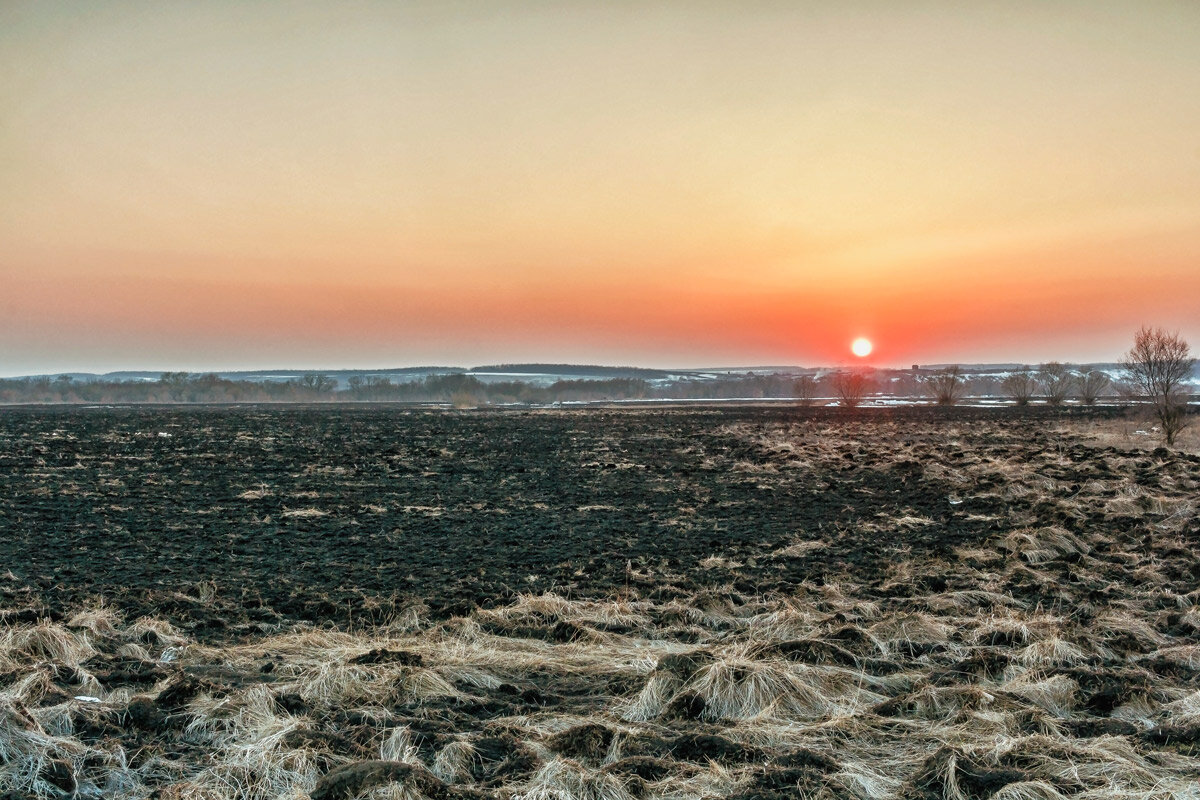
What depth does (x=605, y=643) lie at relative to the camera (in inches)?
294

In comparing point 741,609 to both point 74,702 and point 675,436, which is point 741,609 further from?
point 675,436

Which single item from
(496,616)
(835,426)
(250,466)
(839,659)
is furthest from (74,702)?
(835,426)

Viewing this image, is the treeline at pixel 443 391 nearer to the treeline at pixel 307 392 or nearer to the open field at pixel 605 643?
the treeline at pixel 307 392

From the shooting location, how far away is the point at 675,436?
3812 centimetres

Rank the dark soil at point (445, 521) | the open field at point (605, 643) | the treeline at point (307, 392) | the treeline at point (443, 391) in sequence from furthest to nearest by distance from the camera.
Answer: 1. the treeline at point (307, 392)
2. the treeline at point (443, 391)
3. the dark soil at point (445, 521)
4. the open field at point (605, 643)

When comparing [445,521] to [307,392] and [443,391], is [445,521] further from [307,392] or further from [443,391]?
[307,392]

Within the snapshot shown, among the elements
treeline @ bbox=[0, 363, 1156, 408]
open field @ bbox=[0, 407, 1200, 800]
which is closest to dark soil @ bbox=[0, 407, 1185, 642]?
open field @ bbox=[0, 407, 1200, 800]

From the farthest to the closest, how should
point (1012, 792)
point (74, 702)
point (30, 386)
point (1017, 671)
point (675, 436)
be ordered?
point (30, 386) → point (675, 436) → point (1017, 671) → point (74, 702) → point (1012, 792)

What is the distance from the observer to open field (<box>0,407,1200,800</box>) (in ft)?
15.2

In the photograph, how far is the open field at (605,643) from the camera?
4629 millimetres

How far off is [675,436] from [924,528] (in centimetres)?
2434

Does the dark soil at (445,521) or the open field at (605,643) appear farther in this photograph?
the dark soil at (445,521)

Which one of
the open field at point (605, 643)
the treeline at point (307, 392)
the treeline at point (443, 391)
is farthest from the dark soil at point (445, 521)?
the treeline at point (307, 392)

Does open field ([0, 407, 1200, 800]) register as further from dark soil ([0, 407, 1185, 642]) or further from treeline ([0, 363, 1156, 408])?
treeline ([0, 363, 1156, 408])
